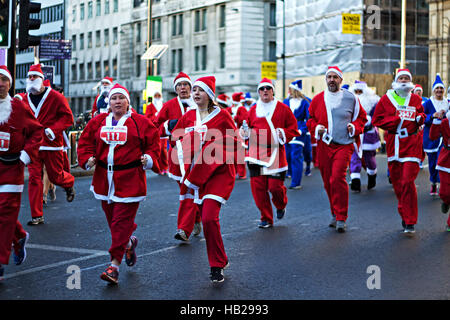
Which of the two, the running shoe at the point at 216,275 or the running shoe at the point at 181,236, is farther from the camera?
the running shoe at the point at 181,236

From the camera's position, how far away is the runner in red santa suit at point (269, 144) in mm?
10742

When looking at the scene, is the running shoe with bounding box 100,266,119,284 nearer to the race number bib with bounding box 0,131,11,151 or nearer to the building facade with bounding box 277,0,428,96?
the race number bib with bounding box 0,131,11,151

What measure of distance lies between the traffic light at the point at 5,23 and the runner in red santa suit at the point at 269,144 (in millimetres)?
3457

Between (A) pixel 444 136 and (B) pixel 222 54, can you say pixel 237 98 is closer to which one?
(A) pixel 444 136

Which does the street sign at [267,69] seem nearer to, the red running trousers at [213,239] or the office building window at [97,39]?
A: the office building window at [97,39]

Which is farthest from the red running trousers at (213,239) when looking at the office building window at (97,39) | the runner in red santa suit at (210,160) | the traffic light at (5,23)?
the office building window at (97,39)

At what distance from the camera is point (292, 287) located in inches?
261

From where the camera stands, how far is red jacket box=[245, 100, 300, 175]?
10.8 metres

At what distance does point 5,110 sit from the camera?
702cm

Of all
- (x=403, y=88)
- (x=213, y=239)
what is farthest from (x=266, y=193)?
(x=213, y=239)

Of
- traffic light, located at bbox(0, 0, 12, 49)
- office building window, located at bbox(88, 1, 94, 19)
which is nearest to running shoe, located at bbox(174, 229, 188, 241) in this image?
traffic light, located at bbox(0, 0, 12, 49)

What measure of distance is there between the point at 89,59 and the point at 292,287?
68.4 metres

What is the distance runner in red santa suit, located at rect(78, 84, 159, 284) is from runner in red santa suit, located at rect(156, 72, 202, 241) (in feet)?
6.26
